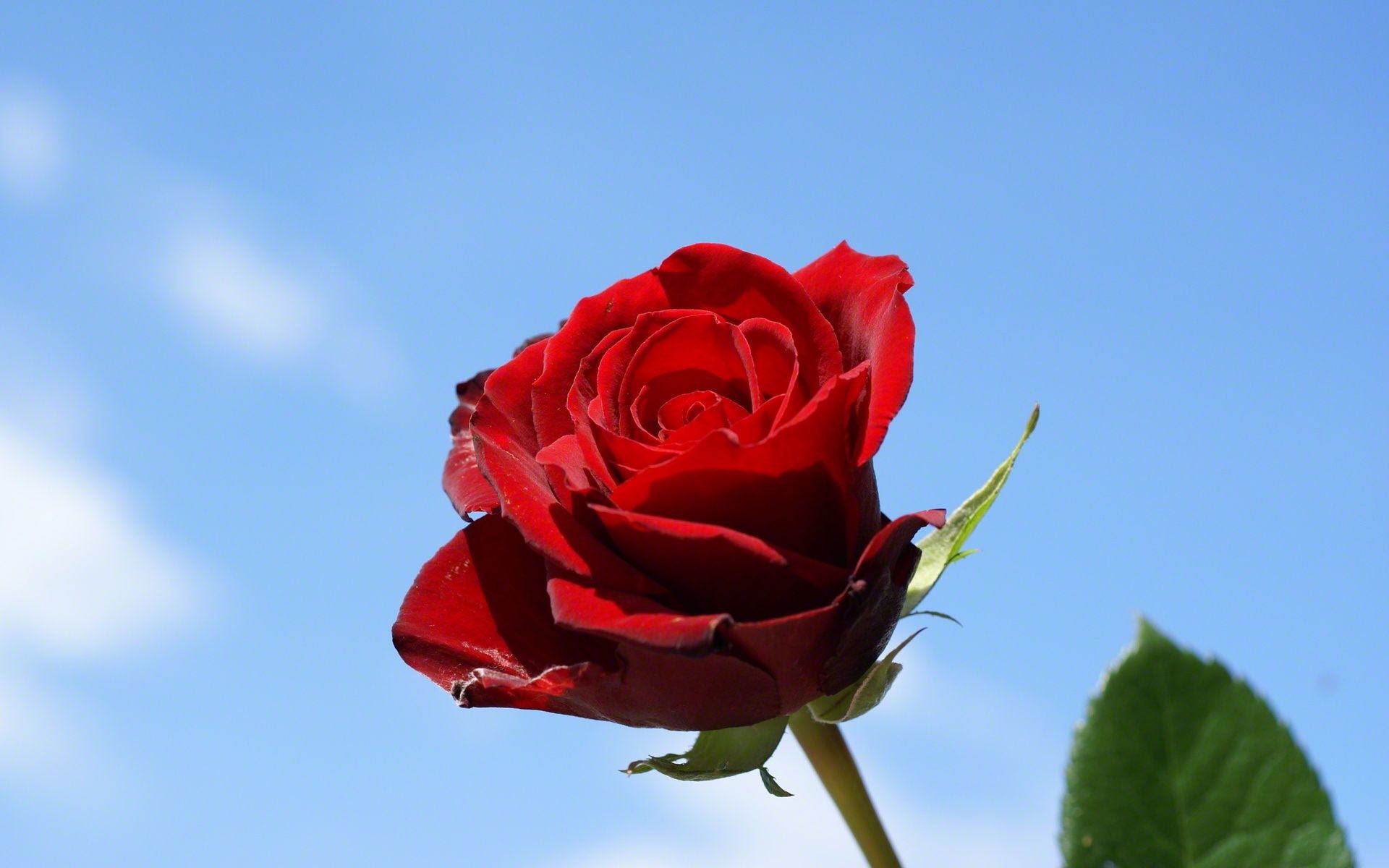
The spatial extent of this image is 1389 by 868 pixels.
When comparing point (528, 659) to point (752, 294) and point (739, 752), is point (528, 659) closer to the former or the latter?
point (739, 752)

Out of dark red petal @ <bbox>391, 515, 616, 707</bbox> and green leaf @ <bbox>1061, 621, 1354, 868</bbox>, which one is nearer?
green leaf @ <bbox>1061, 621, 1354, 868</bbox>

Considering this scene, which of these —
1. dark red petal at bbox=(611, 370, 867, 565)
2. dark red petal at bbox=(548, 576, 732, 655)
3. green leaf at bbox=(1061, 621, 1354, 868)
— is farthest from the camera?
dark red petal at bbox=(611, 370, 867, 565)

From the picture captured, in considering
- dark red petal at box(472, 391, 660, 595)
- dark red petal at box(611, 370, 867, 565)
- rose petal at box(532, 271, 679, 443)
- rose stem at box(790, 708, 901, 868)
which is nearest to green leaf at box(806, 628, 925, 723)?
rose stem at box(790, 708, 901, 868)

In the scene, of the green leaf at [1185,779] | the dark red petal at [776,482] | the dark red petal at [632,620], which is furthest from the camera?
the dark red petal at [776,482]

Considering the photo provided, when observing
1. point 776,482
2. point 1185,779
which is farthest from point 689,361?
point 1185,779

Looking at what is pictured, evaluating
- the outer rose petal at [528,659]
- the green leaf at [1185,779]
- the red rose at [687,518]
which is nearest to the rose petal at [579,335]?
the red rose at [687,518]

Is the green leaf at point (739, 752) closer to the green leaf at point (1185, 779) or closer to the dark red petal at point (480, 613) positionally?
the dark red petal at point (480, 613)

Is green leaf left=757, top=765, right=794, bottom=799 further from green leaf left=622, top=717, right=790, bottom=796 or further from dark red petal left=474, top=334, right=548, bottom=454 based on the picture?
dark red petal left=474, top=334, right=548, bottom=454

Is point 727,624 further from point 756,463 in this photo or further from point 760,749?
point 760,749

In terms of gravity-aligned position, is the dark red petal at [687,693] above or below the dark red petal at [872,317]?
below
